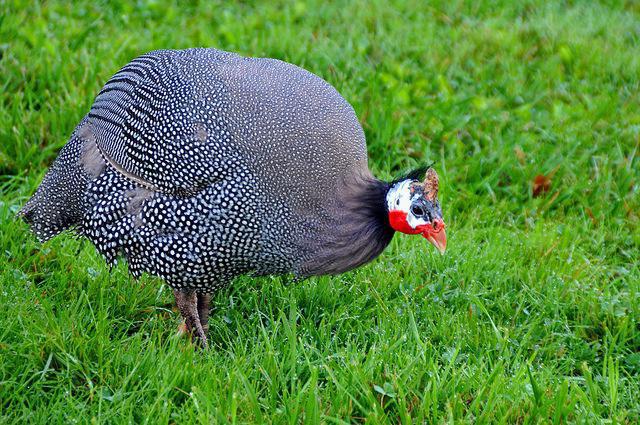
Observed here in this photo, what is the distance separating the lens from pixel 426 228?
3064mm

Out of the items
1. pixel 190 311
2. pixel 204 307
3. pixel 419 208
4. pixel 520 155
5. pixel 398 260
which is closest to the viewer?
pixel 419 208

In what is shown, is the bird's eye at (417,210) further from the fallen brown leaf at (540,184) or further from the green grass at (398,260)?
the fallen brown leaf at (540,184)

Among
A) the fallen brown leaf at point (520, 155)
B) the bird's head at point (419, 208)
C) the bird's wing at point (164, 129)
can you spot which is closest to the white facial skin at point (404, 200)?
the bird's head at point (419, 208)

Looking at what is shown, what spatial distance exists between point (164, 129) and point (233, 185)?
0.36 metres

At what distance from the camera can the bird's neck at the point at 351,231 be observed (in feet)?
10.3

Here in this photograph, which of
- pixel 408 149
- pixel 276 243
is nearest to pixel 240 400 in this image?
pixel 276 243

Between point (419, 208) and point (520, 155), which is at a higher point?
point (419, 208)

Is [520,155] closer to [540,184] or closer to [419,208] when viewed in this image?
[540,184]

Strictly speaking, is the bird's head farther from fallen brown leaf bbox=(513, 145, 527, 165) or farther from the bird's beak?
fallen brown leaf bbox=(513, 145, 527, 165)

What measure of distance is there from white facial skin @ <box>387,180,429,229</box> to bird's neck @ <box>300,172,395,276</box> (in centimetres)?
6

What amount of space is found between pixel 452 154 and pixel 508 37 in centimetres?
158

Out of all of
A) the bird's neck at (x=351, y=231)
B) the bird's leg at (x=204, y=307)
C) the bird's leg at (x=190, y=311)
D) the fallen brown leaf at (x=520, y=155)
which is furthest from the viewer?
the fallen brown leaf at (x=520, y=155)

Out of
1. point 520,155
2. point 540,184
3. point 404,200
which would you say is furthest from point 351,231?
point 520,155

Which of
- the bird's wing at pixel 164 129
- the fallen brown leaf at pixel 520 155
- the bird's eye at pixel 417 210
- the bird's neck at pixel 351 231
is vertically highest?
the bird's wing at pixel 164 129
